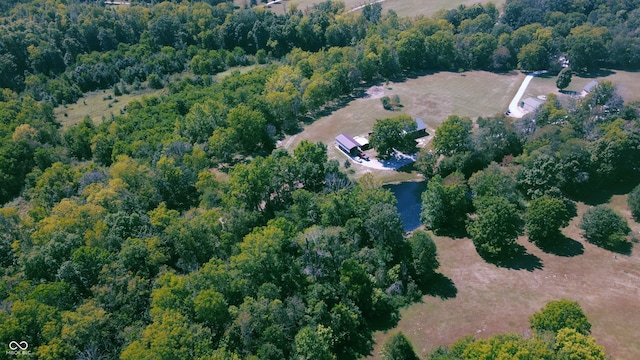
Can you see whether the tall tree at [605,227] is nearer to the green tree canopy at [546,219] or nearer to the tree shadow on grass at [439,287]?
the green tree canopy at [546,219]

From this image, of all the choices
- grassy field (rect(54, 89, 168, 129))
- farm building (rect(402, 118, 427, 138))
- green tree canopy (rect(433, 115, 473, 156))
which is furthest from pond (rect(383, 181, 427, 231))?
grassy field (rect(54, 89, 168, 129))

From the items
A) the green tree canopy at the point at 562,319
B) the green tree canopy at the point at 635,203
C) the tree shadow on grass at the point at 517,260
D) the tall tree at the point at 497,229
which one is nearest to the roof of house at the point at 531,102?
the green tree canopy at the point at 635,203

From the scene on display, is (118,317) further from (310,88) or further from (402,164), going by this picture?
(310,88)

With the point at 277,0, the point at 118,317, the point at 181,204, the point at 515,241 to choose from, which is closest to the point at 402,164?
the point at 515,241

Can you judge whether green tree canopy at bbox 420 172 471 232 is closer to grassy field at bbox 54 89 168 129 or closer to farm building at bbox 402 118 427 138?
farm building at bbox 402 118 427 138

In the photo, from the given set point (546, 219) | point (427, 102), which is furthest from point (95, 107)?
point (546, 219)

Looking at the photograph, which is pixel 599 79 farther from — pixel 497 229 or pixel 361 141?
pixel 497 229
